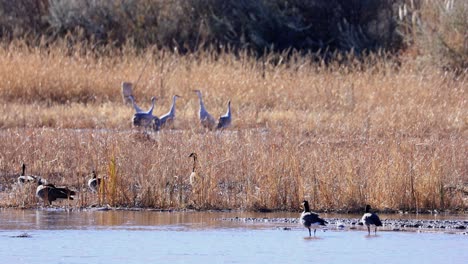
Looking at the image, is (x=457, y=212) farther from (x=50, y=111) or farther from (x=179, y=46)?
(x=179, y=46)

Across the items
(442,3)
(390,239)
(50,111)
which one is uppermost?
(442,3)

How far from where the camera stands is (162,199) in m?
10.4

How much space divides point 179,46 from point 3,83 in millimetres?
7070

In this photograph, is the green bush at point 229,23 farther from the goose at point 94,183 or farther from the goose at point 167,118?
the goose at point 94,183

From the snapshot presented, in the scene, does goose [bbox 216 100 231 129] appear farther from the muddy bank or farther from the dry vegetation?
the muddy bank

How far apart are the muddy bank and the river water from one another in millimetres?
168

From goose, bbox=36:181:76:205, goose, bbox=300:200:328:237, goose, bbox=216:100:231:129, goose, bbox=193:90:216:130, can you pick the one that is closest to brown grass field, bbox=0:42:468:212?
goose, bbox=36:181:76:205

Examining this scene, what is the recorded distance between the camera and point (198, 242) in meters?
8.50

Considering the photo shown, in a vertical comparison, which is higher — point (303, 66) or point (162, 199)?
point (303, 66)

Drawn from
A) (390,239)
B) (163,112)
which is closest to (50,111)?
(163,112)

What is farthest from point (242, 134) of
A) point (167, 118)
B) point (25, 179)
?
point (25, 179)

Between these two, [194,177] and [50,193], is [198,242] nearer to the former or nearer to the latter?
[194,177]

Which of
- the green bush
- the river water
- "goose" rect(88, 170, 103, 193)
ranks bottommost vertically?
the river water

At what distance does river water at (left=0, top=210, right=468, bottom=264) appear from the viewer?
7.83m
